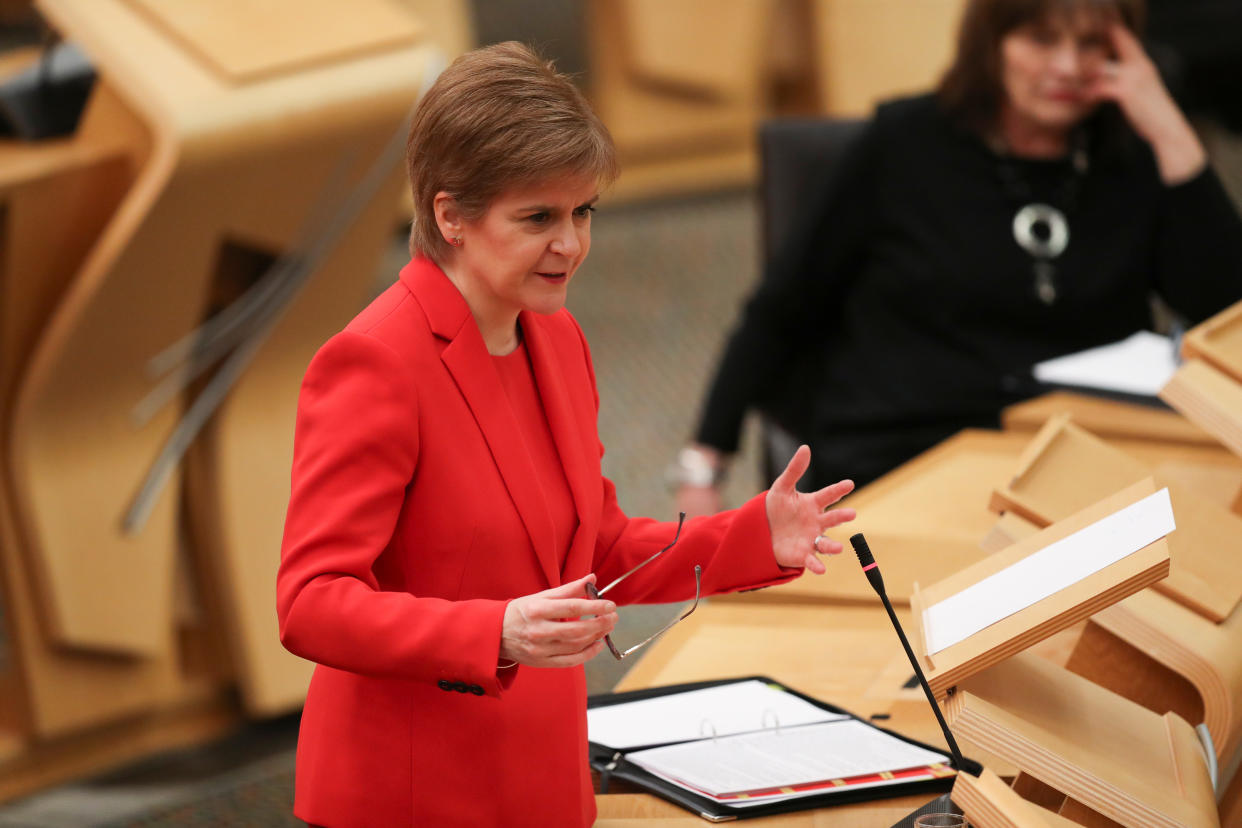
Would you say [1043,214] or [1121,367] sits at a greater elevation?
[1043,214]

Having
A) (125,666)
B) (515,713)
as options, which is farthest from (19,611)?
(515,713)

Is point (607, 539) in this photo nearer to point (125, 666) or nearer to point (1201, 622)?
point (1201, 622)

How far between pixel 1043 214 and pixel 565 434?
1414 mm

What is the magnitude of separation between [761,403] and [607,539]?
1.26m

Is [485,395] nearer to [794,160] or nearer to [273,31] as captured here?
[794,160]

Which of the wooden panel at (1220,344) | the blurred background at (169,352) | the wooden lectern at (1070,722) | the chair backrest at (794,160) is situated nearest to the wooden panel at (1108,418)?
the wooden panel at (1220,344)

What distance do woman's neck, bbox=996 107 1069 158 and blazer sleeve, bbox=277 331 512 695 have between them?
1.58 metres

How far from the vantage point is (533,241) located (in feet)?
3.49

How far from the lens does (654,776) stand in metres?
1.31

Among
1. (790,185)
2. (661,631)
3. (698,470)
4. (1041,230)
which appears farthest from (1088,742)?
(790,185)

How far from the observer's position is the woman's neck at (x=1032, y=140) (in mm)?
2340

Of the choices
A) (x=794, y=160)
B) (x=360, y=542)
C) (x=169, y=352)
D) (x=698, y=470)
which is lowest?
(x=169, y=352)

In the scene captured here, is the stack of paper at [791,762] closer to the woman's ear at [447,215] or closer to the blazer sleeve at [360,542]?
the blazer sleeve at [360,542]

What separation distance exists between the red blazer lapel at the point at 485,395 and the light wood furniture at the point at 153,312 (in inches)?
54.9
